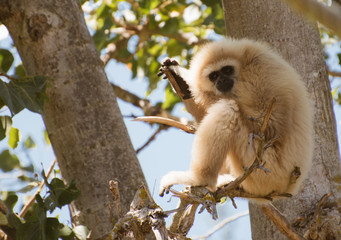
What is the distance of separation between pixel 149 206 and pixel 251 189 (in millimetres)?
1354

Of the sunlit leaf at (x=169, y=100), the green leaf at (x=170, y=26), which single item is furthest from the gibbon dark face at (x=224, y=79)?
the sunlit leaf at (x=169, y=100)

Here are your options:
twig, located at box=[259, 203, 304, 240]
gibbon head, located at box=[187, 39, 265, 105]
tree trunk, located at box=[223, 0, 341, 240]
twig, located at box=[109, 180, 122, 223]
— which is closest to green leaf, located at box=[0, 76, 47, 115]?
twig, located at box=[109, 180, 122, 223]

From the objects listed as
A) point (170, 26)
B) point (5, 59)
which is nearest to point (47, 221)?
point (5, 59)

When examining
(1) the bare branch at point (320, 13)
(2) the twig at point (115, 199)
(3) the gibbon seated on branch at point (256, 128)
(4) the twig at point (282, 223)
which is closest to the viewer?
(1) the bare branch at point (320, 13)

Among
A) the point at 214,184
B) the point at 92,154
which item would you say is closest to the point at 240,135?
the point at 214,184

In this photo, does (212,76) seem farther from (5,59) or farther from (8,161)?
(8,161)

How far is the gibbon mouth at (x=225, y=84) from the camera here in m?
4.07

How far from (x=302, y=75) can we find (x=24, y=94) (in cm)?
254

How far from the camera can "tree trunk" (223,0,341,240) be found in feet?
12.3

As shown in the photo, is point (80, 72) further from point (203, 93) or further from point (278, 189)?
point (278, 189)

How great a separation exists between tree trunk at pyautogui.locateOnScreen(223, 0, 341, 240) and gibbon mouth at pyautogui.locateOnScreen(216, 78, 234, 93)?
59cm

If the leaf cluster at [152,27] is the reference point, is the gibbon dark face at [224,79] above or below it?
below

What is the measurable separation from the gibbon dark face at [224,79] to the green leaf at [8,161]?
219 cm

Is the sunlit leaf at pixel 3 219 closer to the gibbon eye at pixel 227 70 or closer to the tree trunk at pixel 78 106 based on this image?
the tree trunk at pixel 78 106
